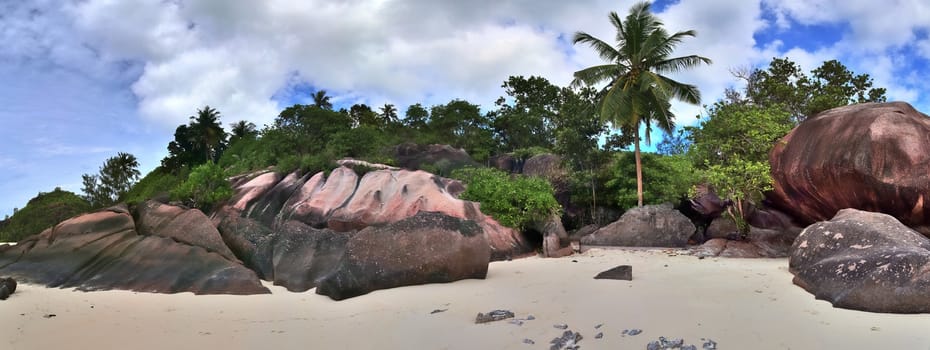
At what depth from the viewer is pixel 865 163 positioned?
12586mm

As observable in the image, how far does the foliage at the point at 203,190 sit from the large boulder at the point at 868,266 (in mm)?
19877

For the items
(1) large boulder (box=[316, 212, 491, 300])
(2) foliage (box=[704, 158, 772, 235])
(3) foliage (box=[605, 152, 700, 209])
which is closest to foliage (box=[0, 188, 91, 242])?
(1) large boulder (box=[316, 212, 491, 300])

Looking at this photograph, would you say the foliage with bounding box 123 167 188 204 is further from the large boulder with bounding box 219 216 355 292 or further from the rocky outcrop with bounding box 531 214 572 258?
the rocky outcrop with bounding box 531 214 572 258

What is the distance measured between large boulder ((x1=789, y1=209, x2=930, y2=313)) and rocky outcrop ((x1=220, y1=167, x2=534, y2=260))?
816 cm

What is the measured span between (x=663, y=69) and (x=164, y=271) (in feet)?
73.2

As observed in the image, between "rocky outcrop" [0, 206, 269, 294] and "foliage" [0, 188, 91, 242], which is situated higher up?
"foliage" [0, 188, 91, 242]

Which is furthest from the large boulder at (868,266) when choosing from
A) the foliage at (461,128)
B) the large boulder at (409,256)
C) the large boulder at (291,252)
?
the foliage at (461,128)

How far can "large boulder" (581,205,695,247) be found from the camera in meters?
18.4

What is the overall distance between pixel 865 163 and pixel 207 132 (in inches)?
2283

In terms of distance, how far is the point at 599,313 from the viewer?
5.32 meters

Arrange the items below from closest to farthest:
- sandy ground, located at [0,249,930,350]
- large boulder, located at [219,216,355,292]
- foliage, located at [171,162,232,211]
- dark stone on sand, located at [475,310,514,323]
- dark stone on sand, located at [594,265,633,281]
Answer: sandy ground, located at [0,249,930,350] → dark stone on sand, located at [475,310,514,323] → dark stone on sand, located at [594,265,633,281] → large boulder, located at [219,216,355,292] → foliage, located at [171,162,232,211]

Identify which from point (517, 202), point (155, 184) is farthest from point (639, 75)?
point (155, 184)

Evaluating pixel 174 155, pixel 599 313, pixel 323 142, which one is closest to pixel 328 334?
pixel 599 313

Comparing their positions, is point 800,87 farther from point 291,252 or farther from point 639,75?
point 291,252
